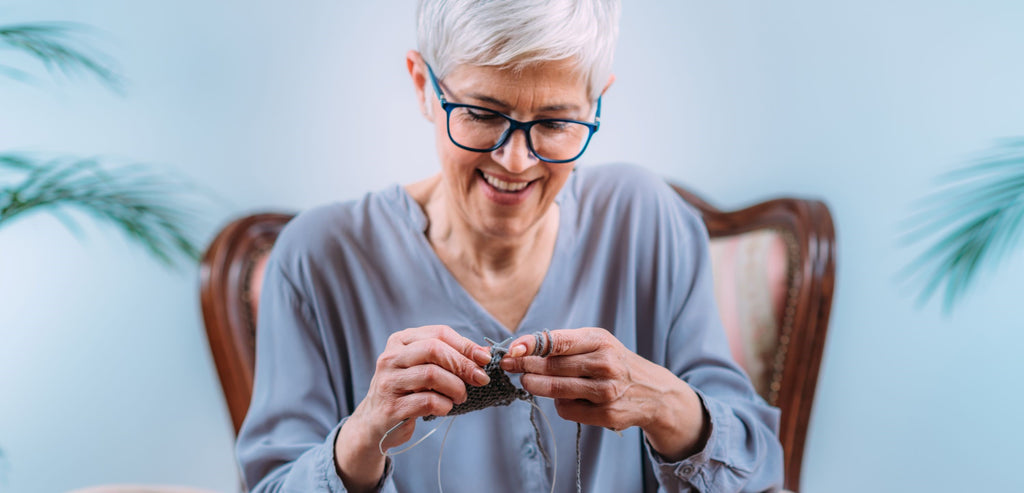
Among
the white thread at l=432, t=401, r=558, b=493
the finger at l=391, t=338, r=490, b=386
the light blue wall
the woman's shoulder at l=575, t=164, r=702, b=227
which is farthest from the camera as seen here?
the light blue wall

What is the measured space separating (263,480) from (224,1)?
35.5 inches

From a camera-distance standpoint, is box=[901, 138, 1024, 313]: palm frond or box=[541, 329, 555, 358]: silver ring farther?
box=[901, 138, 1024, 313]: palm frond

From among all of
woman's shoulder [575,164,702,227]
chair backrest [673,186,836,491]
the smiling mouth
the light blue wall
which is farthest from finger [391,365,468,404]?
chair backrest [673,186,836,491]

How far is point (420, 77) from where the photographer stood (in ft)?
2.89

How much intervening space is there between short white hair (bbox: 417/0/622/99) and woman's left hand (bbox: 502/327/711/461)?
31 cm

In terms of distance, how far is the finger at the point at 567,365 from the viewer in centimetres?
75

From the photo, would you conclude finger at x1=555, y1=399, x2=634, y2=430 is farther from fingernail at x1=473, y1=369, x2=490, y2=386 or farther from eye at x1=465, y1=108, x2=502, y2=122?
eye at x1=465, y1=108, x2=502, y2=122

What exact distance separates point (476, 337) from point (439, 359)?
231 millimetres

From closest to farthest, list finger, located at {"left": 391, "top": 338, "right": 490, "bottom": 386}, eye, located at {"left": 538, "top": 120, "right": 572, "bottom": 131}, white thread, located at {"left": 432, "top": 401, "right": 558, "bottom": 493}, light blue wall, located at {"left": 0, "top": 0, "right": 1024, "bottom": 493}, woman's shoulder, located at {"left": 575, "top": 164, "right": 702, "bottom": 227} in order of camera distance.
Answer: finger, located at {"left": 391, "top": 338, "right": 490, "bottom": 386} < eye, located at {"left": 538, "top": 120, "right": 572, "bottom": 131} < white thread, located at {"left": 432, "top": 401, "right": 558, "bottom": 493} < woman's shoulder, located at {"left": 575, "top": 164, "right": 702, "bottom": 227} < light blue wall, located at {"left": 0, "top": 0, "right": 1024, "bottom": 493}

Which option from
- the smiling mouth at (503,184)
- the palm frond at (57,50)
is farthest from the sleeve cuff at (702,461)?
the palm frond at (57,50)

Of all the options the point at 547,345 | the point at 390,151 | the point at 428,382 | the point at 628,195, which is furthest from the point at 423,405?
the point at 390,151

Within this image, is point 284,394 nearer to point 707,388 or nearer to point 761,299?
point 707,388

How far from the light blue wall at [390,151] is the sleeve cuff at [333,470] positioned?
0.54m

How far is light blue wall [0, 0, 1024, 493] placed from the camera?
120 cm
